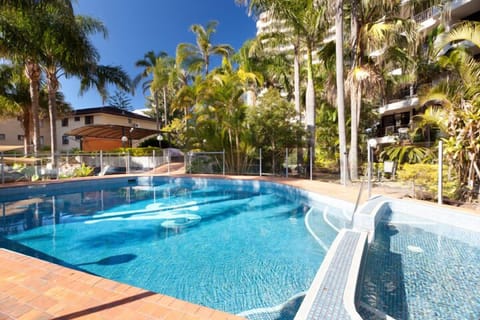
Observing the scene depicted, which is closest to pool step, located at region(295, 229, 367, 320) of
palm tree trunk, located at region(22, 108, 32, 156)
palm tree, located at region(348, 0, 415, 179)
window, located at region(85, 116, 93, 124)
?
palm tree, located at region(348, 0, 415, 179)

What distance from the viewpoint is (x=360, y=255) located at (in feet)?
10.9

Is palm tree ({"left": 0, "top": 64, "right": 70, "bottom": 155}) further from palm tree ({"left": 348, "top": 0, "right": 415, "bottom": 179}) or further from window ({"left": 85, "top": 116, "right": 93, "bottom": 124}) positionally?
Result: palm tree ({"left": 348, "top": 0, "right": 415, "bottom": 179})

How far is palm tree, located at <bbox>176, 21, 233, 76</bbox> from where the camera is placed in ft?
62.4

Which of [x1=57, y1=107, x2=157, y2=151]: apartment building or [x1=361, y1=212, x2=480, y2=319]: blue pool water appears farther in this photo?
[x1=57, y1=107, x2=157, y2=151]: apartment building

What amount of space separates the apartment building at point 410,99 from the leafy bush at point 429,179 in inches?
361

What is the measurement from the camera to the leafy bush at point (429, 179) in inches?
273

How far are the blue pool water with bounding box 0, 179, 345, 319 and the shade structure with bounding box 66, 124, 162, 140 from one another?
8.75m

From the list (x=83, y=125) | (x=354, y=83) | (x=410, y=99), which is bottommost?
(x=354, y=83)

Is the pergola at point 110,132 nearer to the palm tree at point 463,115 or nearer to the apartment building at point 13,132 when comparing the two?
the apartment building at point 13,132

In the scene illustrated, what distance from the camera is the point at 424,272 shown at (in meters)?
3.83

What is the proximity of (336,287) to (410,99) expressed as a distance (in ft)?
64.5

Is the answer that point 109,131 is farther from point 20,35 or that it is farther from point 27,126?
point 20,35

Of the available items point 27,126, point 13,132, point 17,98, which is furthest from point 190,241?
point 13,132

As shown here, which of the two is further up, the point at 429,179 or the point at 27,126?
the point at 27,126
